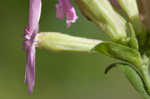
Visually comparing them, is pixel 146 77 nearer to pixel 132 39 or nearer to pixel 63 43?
pixel 132 39

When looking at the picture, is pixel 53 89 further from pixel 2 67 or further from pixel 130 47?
pixel 130 47

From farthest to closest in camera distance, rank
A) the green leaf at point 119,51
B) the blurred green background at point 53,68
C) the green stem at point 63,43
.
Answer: the blurred green background at point 53,68, the green stem at point 63,43, the green leaf at point 119,51

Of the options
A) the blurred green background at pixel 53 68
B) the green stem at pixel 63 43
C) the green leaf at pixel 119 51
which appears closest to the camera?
the green leaf at pixel 119 51

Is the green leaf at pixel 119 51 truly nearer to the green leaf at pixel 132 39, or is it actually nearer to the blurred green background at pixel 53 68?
the green leaf at pixel 132 39

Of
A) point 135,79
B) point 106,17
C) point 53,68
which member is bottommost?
point 53,68

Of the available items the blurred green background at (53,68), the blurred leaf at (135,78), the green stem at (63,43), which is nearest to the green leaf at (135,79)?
the blurred leaf at (135,78)

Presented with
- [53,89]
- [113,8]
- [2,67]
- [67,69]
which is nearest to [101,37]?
A: [67,69]

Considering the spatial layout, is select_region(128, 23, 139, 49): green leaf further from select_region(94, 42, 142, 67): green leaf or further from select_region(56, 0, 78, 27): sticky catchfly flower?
select_region(56, 0, 78, 27): sticky catchfly flower

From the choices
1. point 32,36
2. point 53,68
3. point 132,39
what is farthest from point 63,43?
point 53,68
